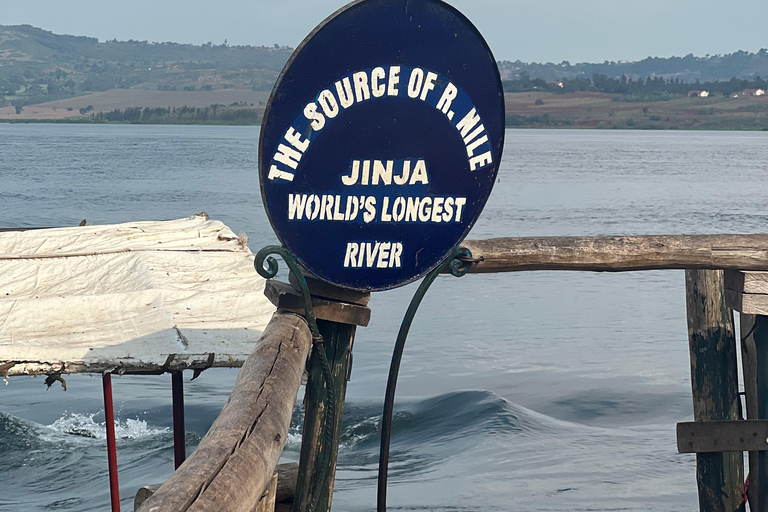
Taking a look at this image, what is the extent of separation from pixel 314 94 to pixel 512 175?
65.7 m

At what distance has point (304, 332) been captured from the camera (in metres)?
2.89

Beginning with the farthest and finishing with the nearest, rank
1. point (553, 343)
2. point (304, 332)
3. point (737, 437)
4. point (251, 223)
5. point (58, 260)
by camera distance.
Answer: point (251, 223), point (553, 343), point (58, 260), point (737, 437), point (304, 332)

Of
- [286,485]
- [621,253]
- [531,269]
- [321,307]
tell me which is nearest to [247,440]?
[321,307]

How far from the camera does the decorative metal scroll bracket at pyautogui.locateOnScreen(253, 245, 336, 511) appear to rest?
284 centimetres

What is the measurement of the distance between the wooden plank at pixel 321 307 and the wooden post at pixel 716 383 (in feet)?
9.16

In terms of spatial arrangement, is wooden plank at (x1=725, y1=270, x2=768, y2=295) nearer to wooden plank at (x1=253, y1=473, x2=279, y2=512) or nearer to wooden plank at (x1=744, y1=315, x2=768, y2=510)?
wooden plank at (x1=744, y1=315, x2=768, y2=510)

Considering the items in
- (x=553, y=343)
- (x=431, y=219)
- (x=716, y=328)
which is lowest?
(x=553, y=343)

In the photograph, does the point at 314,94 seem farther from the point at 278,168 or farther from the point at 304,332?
the point at 304,332

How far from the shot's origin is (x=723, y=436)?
4957 mm

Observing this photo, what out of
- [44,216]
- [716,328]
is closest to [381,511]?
[716,328]

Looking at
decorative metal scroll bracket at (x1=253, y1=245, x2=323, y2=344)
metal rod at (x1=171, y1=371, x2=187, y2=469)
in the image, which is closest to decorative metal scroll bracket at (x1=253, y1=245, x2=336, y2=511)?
decorative metal scroll bracket at (x1=253, y1=245, x2=323, y2=344)

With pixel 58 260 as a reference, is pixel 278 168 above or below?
above

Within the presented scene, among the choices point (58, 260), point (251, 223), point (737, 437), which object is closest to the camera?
point (737, 437)

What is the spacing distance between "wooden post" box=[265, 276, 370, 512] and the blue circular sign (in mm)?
127
